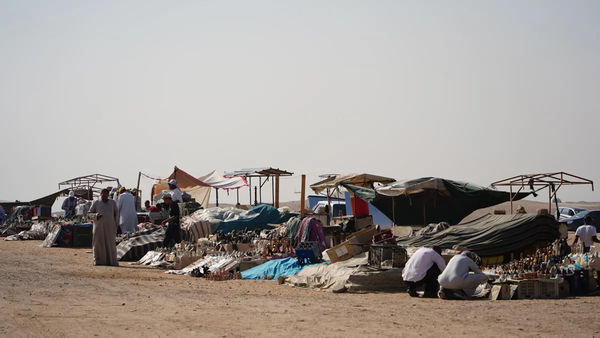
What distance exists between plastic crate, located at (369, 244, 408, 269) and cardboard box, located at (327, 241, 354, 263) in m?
1.22

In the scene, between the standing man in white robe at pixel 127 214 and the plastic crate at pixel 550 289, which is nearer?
the plastic crate at pixel 550 289

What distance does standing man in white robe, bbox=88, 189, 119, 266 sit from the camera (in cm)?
1698

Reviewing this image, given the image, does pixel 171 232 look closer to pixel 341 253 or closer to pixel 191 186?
pixel 341 253

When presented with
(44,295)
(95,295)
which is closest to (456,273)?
(95,295)

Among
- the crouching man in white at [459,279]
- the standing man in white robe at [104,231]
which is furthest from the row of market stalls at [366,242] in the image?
the standing man in white robe at [104,231]

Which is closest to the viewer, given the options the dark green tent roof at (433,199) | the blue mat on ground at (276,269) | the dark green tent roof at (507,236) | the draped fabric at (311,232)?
the dark green tent roof at (507,236)

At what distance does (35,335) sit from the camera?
7.67m

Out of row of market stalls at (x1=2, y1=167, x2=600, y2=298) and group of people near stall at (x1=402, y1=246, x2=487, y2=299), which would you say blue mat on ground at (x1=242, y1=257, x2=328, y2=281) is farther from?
group of people near stall at (x1=402, y1=246, x2=487, y2=299)

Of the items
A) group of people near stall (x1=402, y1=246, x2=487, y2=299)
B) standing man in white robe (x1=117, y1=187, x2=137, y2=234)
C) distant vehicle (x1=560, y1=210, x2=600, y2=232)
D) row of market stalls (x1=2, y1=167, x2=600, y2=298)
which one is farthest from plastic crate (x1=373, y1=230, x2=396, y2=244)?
distant vehicle (x1=560, y1=210, x2=600, y2=232)

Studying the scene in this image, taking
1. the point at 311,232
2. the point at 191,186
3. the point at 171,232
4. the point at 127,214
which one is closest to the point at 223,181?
the point at 191,186

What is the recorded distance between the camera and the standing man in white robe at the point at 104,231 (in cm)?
1698

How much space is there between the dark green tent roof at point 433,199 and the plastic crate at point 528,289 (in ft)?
26.4

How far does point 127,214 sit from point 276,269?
29.3 ft

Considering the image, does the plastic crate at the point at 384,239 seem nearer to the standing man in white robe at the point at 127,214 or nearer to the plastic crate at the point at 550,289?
the plastic crate at the point at 550,289
